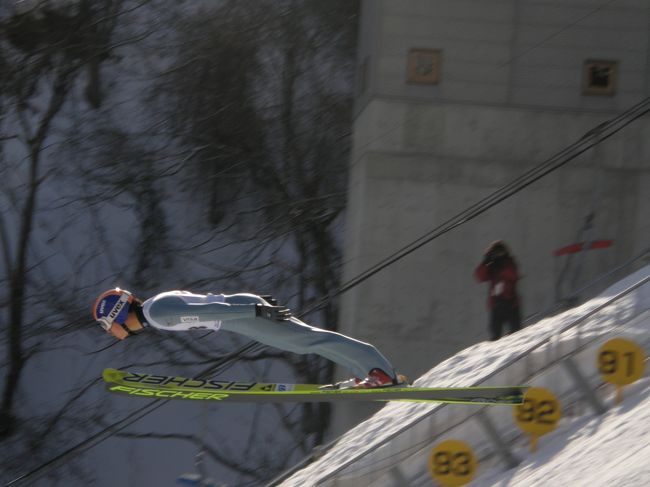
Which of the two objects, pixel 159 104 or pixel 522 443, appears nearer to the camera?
pixel 522 443

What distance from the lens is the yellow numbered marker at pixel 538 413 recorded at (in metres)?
7.23

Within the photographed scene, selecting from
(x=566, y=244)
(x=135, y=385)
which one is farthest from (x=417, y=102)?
(x=135, y=385)

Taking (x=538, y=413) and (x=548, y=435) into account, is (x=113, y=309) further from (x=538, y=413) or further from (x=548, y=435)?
(x=548, y=435)

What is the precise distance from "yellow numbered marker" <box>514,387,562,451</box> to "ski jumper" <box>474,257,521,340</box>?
2220 millimetres

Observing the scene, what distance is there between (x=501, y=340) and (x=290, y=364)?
8882mm

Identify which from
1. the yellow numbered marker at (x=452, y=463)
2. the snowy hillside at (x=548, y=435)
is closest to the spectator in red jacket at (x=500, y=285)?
the snowy hillside at (x=548, y=435)

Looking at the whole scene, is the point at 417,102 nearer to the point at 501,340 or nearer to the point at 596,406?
the point at 501,340

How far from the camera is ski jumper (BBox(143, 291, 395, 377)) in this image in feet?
23.4

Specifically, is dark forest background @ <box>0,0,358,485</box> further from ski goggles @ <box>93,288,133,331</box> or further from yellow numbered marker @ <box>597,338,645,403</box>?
yellow numbered marker @ <box>597,338,645,403</box>

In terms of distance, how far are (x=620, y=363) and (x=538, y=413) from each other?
2.01 ft

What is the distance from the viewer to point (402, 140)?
1310 centimetres

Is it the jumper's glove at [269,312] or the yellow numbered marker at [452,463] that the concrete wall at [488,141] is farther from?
the jumper's glove at [269,312]

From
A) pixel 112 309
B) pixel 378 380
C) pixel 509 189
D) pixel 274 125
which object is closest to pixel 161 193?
pixel 274 125

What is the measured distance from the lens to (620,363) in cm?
717
